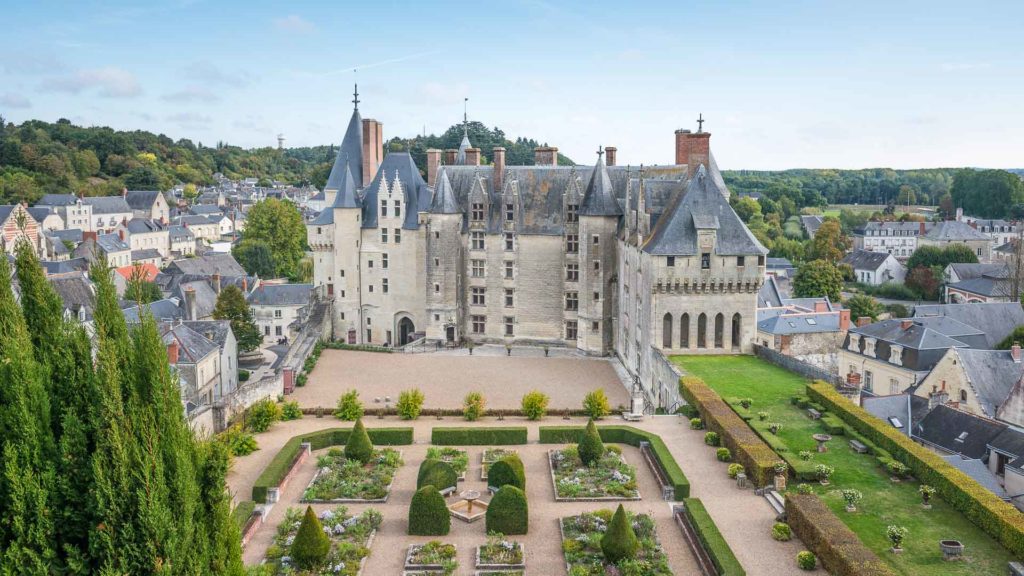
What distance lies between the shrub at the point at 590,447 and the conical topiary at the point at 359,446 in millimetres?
7123

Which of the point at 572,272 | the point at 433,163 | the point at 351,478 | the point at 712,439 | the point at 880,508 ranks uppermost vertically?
the point at 433,163

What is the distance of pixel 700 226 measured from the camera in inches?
1492

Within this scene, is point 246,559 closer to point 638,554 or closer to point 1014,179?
point 638,554

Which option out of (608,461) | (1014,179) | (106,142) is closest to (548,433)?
(608,461)

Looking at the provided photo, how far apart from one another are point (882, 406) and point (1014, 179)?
110m

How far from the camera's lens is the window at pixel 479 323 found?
4991 cm

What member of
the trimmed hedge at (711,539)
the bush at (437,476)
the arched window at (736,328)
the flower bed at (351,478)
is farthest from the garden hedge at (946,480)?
the flower bed at (351,478)

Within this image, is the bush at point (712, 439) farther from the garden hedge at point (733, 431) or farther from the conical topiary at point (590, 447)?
the conical topiary at point (590, 447)

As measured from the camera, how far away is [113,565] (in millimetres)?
10812

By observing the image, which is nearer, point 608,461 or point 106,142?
point 608,461

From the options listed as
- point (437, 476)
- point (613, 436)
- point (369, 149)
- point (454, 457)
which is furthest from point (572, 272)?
point (437, 476)

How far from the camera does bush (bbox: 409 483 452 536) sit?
22.1 metres

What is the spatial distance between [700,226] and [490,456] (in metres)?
15.7

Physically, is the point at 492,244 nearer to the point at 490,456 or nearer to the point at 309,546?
the point at 490,456
